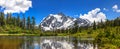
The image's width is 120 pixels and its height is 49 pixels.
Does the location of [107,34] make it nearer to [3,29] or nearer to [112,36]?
[112,36]

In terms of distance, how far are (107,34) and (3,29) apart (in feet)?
395

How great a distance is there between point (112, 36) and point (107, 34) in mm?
5481

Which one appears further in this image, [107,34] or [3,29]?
[3,29]

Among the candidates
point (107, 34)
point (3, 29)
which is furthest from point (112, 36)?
point (3, 29)

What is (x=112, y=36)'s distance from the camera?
93688 millimetres

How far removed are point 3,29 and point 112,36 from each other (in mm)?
125512

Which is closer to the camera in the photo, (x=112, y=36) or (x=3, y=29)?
(x=112, y=36)

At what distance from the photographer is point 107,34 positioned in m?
99.1

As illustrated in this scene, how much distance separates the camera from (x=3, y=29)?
199 m
